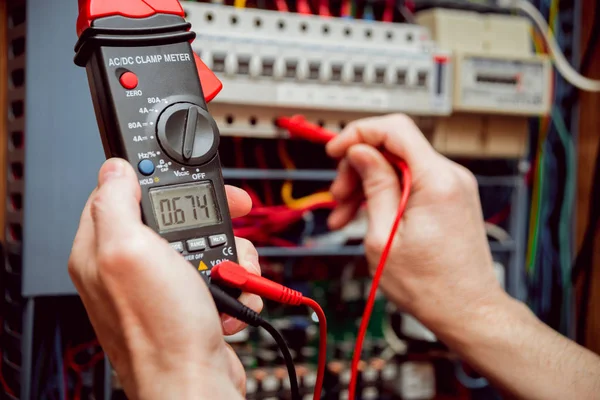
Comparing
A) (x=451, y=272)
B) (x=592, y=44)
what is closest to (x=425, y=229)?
(x=451, y=272)

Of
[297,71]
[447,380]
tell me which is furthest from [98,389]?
[447,380]

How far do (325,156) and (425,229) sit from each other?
368 mm

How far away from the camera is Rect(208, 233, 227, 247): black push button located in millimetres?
499

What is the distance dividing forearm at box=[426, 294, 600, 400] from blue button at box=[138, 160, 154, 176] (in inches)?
17.4

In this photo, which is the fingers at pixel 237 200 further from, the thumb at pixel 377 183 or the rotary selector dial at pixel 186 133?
the thumb at pixel 377 183

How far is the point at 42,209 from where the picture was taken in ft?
1.99

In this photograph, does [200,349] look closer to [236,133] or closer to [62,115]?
[62,115]

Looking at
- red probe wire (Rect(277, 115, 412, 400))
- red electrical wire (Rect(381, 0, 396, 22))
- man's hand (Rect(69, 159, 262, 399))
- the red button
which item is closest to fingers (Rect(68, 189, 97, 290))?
man's hand (Rect(69, 159, 262, 399))

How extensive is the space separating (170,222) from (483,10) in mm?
788

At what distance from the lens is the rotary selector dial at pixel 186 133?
0.49 meters

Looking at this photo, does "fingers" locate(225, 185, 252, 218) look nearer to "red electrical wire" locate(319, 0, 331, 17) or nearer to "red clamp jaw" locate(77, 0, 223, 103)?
"red clamp jaw" locate(77, 0, 223, 103)

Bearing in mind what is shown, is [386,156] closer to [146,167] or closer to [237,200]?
[237,200]

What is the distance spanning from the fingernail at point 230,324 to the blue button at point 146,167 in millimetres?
143

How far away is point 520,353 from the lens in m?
0.67
